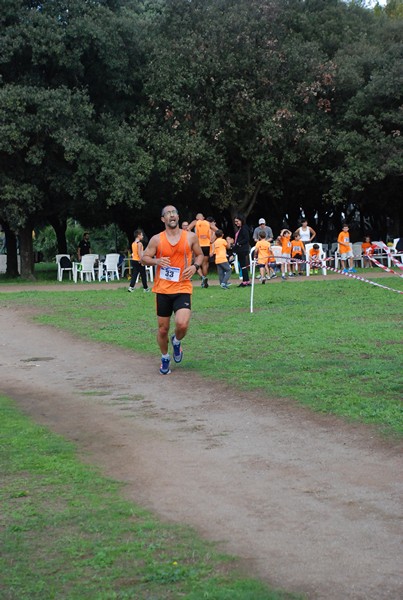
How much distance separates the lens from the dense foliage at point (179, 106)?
32062 millimetres

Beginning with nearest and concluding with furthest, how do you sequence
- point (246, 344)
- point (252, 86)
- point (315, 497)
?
point (315, 497), point (246, 344), point (252, 86)

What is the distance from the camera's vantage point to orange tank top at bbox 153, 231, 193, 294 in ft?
37.8

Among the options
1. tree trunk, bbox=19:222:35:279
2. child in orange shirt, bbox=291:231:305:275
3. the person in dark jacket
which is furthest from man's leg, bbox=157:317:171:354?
tree trunk, bbox=19:222:35:279

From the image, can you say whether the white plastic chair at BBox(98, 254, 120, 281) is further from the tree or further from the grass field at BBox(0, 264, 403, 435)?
the grass field at BBox(0, 264, 403, 435)

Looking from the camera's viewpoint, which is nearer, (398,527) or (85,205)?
(398,527)

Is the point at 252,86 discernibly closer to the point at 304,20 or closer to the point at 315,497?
the point at 304,20

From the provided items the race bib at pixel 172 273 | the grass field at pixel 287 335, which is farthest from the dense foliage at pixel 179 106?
the race bib at pixel 172 273

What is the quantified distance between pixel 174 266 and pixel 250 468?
4.81m

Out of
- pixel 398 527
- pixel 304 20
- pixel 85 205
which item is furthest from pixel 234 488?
pixel 304 20

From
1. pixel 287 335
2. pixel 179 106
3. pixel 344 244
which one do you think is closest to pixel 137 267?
pixel 344 244

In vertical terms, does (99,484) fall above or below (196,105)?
below

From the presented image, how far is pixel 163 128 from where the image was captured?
3478cm

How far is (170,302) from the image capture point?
1173 cm

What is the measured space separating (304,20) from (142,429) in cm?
3234
